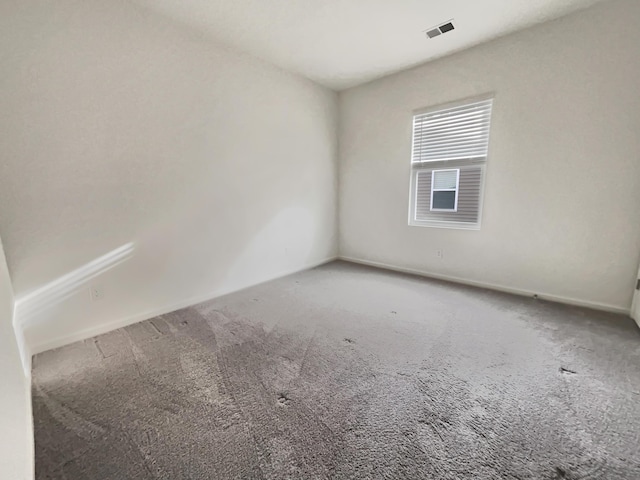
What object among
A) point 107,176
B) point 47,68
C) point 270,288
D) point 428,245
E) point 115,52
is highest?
point 115,52

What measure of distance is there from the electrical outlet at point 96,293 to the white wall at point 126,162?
1.2 inches

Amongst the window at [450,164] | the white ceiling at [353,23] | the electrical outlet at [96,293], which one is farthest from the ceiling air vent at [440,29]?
the electrical outlet at [96,293]

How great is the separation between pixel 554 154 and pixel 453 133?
3.29 ft

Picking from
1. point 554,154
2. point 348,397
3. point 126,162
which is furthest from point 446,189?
point 126,162

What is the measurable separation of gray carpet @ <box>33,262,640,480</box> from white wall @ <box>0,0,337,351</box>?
47 centimetres

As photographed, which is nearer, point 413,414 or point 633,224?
point 413,414

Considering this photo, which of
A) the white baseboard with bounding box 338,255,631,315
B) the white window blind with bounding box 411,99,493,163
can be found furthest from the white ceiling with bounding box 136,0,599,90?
the white baseboard with bounding box 338,255,631,315

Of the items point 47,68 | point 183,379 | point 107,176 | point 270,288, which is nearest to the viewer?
point 183,379

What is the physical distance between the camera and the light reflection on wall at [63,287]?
6.22 feet

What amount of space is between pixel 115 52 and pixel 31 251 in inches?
63.6

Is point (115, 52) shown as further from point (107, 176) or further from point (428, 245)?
point (428, 245)

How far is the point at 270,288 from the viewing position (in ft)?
10.7

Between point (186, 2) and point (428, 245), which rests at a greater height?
point (186, 2)

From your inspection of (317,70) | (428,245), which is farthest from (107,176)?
(428,245)
